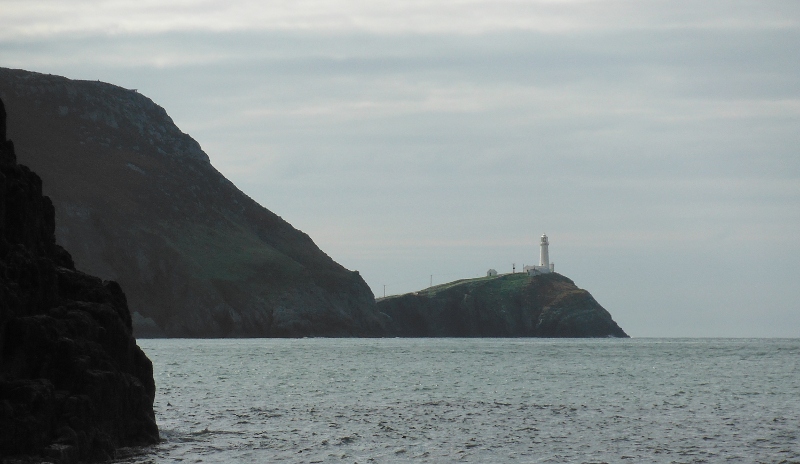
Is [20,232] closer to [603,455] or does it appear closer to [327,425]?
[327,425]

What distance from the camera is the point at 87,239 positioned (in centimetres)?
19588

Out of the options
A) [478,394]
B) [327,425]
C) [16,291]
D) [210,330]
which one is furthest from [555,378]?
[210,330]

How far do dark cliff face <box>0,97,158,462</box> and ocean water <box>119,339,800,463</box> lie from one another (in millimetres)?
2001

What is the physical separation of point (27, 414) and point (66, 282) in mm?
11709

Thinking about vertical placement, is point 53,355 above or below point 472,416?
above

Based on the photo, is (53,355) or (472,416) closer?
(53,355)

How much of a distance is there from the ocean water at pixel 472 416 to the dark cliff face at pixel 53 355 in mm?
2001

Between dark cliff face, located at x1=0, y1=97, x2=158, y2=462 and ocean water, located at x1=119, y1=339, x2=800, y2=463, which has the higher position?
dark cliff face, located at x1=0, y1=97, x2=158, y2=462

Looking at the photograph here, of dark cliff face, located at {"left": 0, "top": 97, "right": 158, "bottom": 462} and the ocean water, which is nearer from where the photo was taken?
dark cliff face, located at {"left": 0, "top": 97, "right": 158, "bottom": 462}

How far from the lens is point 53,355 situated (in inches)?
1244

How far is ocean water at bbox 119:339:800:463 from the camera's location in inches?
1436

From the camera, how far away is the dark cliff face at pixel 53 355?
28734 millimetres

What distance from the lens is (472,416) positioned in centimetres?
4928

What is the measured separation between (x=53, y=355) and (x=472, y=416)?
77.5 ft
